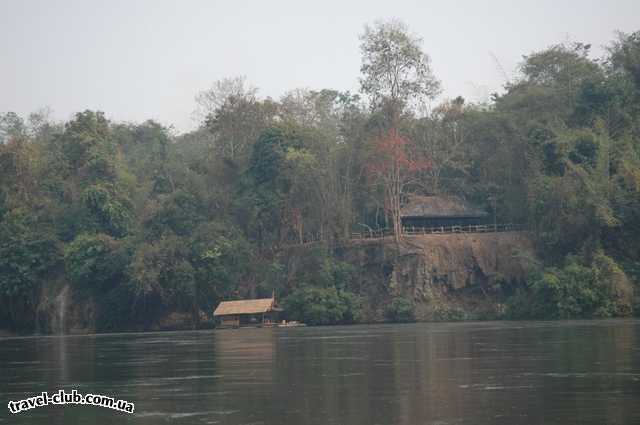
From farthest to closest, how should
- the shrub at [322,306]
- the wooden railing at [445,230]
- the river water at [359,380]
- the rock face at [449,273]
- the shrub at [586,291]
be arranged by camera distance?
1. the wooden railing at [445,230]
2. the rock face at [449,273]
3. the shrub at [322,306]
4. the shrub at [586,291]
5. the river water at [359,380]

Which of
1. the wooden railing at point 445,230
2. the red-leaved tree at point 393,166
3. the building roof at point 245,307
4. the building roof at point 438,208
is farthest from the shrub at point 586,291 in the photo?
the building roof at point 245,307

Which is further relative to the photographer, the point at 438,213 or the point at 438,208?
the point at 438,208

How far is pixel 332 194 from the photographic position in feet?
234

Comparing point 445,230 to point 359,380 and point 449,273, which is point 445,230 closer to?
point 449,273

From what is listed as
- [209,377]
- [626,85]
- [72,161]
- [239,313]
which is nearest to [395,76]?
[626,85]

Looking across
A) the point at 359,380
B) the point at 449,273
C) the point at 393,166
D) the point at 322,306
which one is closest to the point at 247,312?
the point at 322,306

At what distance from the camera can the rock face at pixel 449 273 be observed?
217 feet

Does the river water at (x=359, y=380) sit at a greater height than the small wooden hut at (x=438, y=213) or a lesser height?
lesser

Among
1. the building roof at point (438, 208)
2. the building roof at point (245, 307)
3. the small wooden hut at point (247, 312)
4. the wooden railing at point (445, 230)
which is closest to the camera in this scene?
the building roof at point (245, 307)

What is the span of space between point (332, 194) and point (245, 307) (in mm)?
11866

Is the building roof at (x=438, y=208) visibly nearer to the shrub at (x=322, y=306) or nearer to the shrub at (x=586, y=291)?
the shrub at (x=322, y=306)

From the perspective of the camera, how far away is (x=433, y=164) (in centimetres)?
7444

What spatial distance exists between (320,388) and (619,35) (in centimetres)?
6669

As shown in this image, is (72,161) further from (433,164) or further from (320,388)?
(320,388)
